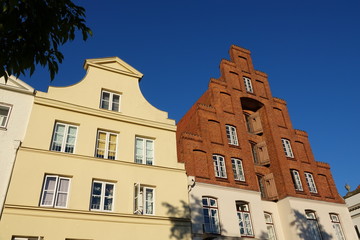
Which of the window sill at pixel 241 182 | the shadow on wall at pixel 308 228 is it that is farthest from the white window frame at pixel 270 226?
the window sill at pixel 241 182

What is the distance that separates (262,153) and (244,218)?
746 centimetres

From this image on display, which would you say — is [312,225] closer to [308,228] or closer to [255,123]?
[308,228]

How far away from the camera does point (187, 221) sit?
57.7ft

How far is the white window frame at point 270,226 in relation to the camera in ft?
74.8

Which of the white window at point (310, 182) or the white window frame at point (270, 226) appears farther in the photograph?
the white window at point (310, 182)

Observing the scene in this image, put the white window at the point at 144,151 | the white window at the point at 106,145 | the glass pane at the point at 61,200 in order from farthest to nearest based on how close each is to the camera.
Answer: the white window at the point at 144,151 → the white window at the point at 106,145 → the glass pane at the point at 61,200

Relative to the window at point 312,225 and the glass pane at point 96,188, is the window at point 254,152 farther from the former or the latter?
the glass pane at point 96,188

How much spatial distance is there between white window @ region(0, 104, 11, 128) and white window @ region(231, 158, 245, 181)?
15.3 meters

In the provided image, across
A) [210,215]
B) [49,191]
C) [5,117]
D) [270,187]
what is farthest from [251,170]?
[5,117]

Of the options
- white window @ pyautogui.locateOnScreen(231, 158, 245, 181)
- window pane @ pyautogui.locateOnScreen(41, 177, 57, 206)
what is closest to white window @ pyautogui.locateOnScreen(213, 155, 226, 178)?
white window @ pyautogui.locateOnScreen(231, 158, 245, 181)

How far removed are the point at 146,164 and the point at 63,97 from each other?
6.29 metres

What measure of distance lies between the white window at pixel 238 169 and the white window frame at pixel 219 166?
1.03 meters

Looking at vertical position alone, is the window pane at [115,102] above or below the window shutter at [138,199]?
above

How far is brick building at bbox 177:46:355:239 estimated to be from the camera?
20.5 metres
